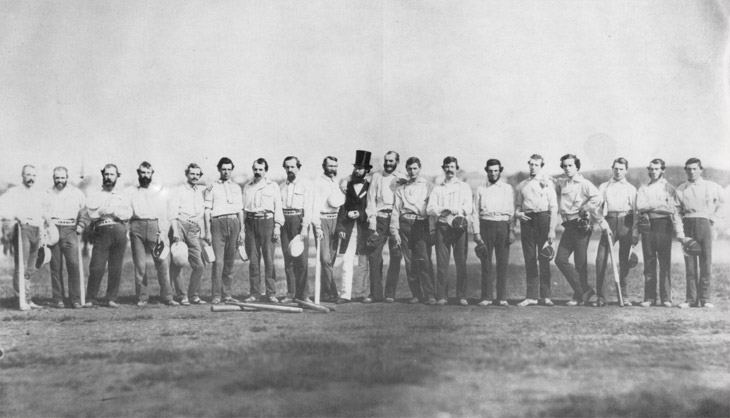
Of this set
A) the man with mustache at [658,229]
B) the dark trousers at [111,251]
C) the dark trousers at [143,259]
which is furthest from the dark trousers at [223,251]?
the man with mustache at [658,229]

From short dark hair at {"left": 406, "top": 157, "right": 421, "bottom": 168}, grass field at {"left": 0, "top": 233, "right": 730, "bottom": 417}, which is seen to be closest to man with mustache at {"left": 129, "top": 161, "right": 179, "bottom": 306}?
grass field at {"left": 0, "top": 233, "right": 730, "bottom": 417}

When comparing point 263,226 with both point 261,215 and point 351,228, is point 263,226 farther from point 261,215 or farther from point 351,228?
point 351,228

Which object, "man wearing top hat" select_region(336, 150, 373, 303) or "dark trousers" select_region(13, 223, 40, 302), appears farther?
"man wearing top hat" select_region(336, 150, 373, 303)

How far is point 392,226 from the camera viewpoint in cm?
518

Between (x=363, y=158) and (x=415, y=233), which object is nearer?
(x=363, y=158)

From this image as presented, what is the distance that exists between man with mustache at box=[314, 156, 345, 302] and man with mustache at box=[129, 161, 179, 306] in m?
1.14

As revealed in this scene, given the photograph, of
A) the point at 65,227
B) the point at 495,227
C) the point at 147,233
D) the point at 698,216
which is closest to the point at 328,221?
the point at 495,227

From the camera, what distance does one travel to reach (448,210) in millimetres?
5148

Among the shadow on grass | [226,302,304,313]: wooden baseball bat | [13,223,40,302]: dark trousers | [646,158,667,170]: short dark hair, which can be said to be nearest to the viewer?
the shadow on grass

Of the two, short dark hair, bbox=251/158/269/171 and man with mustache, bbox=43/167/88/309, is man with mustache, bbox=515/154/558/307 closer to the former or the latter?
short dark hair, bbox=251/158/269/171

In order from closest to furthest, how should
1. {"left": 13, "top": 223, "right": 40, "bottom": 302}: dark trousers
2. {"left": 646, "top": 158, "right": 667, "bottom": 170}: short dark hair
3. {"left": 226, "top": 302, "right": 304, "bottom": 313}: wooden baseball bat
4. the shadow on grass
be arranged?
the shadow on grass < {"left": 226, "top": 302, "right": 304, "bottom": 313}: wooden baseball bat < {"left": 13, "top": 223, "right": 40, "bottom": 302}: dark trousers < {"left": 646, "top": 158, "right": 667, "bottom": 170}: short dark hair

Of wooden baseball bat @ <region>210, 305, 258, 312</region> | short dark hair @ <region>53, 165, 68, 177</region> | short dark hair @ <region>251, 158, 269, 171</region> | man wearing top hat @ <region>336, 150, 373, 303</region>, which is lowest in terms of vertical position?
wooden baseball bat @ <region>210, 305, 258, 312</region>

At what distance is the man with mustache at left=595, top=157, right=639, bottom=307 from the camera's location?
521 cm

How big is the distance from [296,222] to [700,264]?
305 centimetres
